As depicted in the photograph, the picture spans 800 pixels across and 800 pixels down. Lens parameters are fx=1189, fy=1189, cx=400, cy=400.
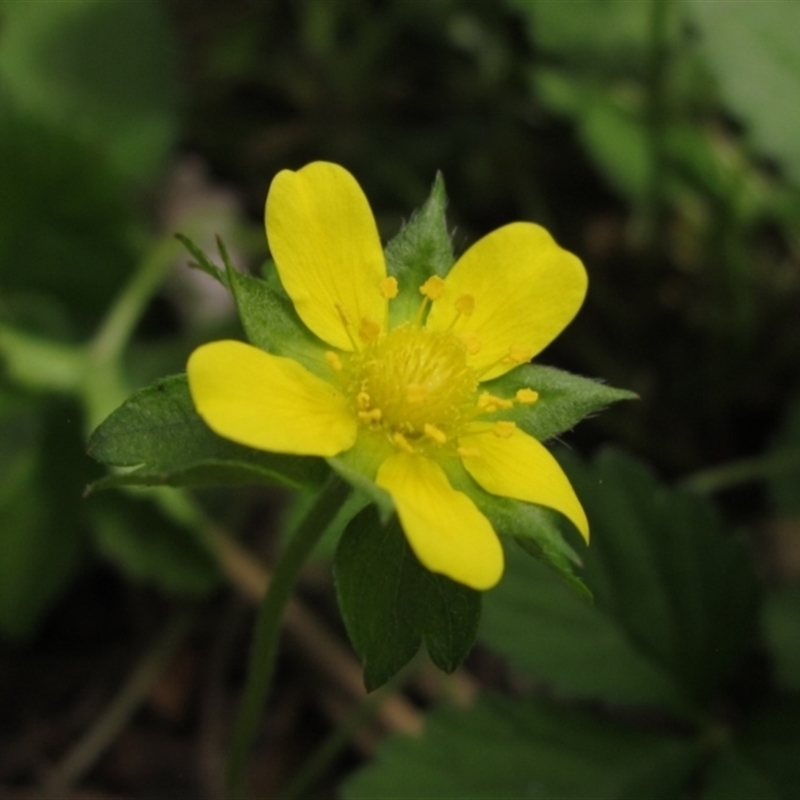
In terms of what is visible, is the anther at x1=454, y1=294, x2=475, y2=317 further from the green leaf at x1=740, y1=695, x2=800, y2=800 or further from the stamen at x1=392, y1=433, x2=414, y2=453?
the green leaf at x1=740, y1=695, x2=800, y2=800

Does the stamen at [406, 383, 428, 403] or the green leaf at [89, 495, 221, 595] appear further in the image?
the green leaf at [89, 495, 221, 595]

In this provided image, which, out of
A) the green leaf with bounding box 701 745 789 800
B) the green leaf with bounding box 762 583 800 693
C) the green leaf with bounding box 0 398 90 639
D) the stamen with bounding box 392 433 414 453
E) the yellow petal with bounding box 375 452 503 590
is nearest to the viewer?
the yellow petal with bounding box 375 452 503 590

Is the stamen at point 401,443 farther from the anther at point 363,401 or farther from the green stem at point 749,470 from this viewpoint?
the green stem at point 749,470

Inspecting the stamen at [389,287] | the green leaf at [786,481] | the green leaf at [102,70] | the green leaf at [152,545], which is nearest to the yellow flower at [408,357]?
the stamen at [389,287]

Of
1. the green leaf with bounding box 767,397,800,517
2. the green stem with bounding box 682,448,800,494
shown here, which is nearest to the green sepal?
the green stem with bounding box 682,448,800,494

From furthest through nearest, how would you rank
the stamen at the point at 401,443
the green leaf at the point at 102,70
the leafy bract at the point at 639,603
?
1. the green leaf at the point at 102,70
2. the leafy bract at the point at 639,603
3. the stamen at the point at 401,443

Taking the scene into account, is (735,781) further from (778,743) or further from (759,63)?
(759,63)
